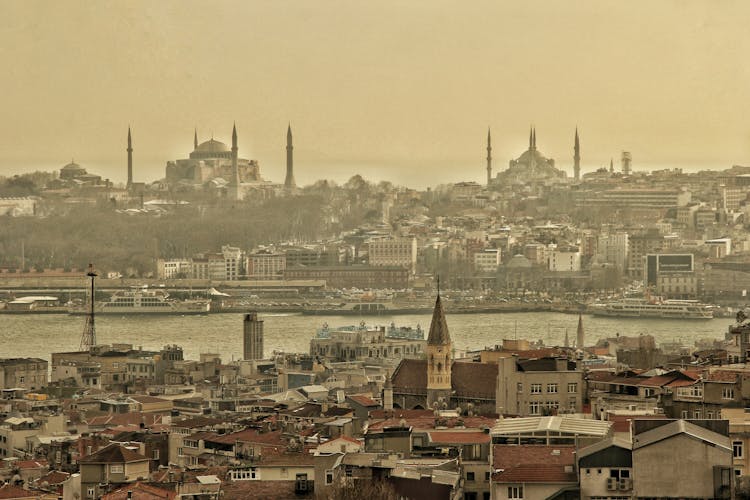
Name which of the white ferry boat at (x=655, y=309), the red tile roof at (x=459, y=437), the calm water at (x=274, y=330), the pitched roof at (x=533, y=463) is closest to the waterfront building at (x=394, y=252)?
the calm water at (x=274, y=330)

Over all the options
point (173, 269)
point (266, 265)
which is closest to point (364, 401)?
point (266, 265)

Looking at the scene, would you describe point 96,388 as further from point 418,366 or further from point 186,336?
point 186,336

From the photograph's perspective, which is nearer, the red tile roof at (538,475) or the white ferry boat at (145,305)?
the red tile roof at (538,475)

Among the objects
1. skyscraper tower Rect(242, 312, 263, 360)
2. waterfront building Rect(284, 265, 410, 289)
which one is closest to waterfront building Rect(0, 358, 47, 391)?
skyscraper tower Rect(242, 312, 263, 360)

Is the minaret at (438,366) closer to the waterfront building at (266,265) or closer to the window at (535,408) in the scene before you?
the window at (535,408)

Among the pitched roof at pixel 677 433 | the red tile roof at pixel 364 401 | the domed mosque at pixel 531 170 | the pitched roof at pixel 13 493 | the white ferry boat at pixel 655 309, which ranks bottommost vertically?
the pitched roof at pixel 13 493

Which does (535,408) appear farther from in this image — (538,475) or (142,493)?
(538,475)

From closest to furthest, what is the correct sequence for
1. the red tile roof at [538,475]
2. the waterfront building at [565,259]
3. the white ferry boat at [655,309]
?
1. the red tile roof at [538,475]
2. the white ferry boat at [655,309]
3. the waterfront building at [565,259]
